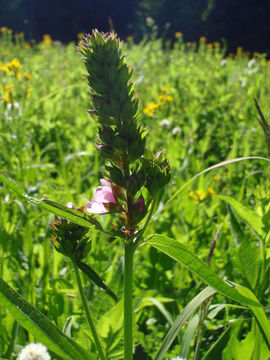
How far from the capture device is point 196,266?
0.53 meters

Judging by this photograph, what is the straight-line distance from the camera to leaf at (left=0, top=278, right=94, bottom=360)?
0.53m

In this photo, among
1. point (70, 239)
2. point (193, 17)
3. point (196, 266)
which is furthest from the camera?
point (193, 17)

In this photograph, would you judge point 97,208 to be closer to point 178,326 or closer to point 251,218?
point 178,326

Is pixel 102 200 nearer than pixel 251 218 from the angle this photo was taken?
Yes

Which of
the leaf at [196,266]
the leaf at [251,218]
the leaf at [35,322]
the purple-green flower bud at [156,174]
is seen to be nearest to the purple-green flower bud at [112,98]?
the purple-green flower bud at [156,174]

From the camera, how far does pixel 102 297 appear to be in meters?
0.95

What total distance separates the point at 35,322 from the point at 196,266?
0.23 meters

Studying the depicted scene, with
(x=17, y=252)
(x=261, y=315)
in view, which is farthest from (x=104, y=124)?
(x=17, y=252)

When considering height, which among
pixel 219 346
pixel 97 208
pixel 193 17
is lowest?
pixel 219 346

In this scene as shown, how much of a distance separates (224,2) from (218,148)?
53.4 feet

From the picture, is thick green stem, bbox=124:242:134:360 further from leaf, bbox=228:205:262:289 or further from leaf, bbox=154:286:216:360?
leaf, bbox=228:205:262:289

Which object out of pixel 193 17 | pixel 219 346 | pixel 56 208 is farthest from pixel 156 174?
pixel 193 17

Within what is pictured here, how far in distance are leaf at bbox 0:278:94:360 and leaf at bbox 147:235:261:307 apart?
183 mm

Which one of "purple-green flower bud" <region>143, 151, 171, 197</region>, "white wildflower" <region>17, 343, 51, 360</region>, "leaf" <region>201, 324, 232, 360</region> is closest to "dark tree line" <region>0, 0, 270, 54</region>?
"leaf" <region>201, 324, 232, 360</region>
